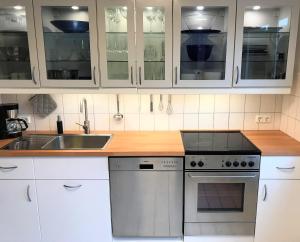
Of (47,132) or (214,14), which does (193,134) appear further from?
(47,132)

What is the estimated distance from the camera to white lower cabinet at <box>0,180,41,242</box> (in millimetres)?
1974

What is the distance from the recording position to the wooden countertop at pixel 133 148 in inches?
73.7

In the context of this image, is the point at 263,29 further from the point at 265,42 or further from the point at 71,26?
the point at 71,26

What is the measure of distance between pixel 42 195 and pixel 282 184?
188cm

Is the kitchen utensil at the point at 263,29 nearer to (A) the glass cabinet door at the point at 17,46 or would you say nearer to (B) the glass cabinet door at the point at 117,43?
(B) the glass cabinet door at the point at 117,43

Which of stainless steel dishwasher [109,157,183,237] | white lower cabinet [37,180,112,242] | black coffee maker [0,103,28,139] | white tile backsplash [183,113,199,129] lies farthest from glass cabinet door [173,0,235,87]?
black coffee maker [0,103,28,139]

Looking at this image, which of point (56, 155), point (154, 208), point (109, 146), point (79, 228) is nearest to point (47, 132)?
point (56, 155)

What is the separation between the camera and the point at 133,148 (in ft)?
6.35

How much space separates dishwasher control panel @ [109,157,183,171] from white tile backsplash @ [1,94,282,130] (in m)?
0.60

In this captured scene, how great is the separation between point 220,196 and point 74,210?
1171 millimetres

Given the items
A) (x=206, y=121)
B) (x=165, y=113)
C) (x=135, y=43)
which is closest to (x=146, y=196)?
(x=165, y=113)

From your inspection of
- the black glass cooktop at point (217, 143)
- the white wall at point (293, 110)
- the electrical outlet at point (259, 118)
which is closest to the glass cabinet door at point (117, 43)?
the black glass cooktop at point (217, 143)

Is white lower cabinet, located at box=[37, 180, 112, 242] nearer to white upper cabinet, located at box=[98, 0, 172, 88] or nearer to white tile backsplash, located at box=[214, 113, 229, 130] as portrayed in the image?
white upper cabinet, located at box=[98, 0, 172, 88]

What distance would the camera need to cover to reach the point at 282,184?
1.93 meters
